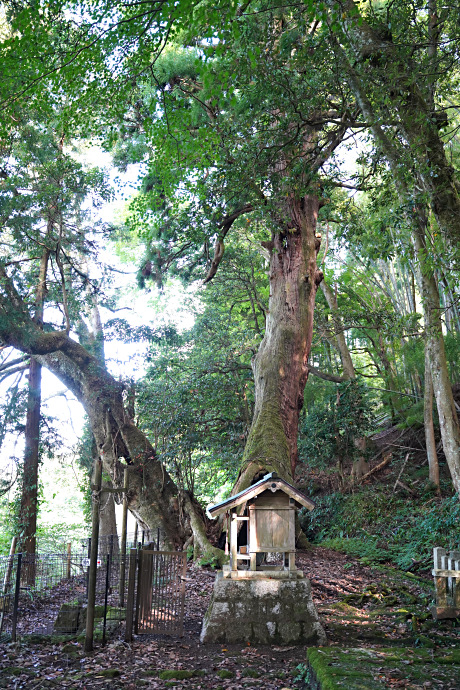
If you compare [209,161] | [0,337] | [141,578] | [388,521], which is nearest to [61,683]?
[141,578]

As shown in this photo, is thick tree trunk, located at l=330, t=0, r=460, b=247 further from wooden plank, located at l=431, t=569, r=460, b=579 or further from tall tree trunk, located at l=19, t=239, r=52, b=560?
tall tree trunk, located at l=19, t=239, r=52, b=560

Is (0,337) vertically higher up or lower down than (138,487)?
higher up

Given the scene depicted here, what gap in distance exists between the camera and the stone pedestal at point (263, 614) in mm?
6738

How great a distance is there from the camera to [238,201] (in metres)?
9.23

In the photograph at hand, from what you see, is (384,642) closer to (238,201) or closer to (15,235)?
(238,201)

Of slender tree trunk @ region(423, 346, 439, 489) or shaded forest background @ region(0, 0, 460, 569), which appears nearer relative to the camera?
shaded forest background @ region(0, 0, 460, 569)

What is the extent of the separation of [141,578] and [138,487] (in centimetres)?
646

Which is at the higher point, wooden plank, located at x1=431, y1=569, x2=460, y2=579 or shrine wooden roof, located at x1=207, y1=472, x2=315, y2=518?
shrine wooden roof, located at x1=207, y1=472, x2=315, y2=518

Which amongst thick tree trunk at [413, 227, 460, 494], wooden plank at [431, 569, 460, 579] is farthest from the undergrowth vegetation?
wooden plank at [431, 569, 460, 579]

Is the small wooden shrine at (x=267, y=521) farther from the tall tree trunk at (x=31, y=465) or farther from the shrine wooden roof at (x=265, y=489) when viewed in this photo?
the tall tree trunk at (x=31, y=465)

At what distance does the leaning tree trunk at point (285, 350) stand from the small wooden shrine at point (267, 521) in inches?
68.5

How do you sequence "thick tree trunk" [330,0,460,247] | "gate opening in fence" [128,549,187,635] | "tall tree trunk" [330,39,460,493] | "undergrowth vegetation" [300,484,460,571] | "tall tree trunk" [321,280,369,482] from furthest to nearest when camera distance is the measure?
"tall tree trunk" [321,280,369,482] → "undergrowth vegetation" [300,484,460,571] → "gate opening in fence" [128,549,187,635] → "tall tree trunk" [330,39,460,493] → "thick tree trunk" [330,0,460,247]

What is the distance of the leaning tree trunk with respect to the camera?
9555mm

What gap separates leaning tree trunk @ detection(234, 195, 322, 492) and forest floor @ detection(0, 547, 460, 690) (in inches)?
95.4
